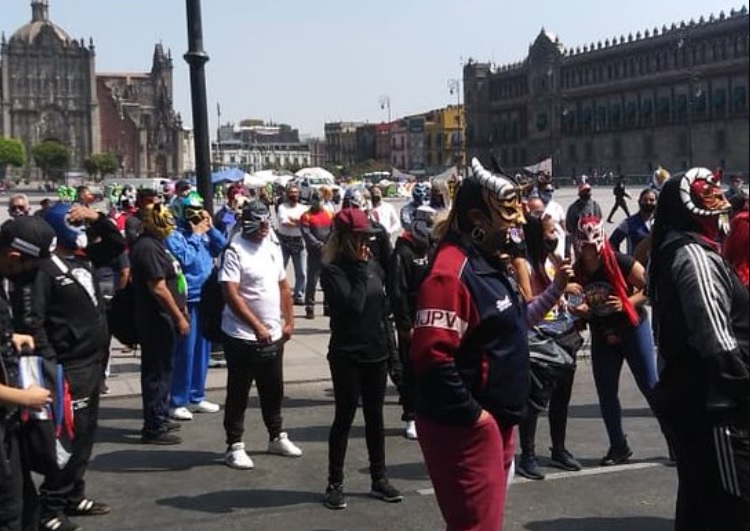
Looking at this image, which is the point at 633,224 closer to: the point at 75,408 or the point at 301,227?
the point at 301,227

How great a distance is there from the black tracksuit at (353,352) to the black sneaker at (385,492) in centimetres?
4

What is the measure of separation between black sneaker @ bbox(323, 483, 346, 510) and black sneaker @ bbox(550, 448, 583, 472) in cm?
165

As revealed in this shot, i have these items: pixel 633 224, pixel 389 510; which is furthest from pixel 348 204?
pixel 389 510

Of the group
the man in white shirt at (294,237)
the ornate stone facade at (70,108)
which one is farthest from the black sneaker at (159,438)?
the ornate stone facade at (70,108)

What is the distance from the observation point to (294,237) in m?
15.3

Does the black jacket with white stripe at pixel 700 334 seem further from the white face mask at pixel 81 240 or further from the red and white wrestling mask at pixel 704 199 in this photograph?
the white face mask at pixel 81 240

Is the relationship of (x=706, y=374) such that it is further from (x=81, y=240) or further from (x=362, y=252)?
(x=81, y=240)

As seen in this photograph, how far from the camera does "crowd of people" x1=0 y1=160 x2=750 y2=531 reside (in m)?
3.89

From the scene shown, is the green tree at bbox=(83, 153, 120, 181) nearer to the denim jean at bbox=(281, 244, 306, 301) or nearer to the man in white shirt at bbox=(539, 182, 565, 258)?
the denim jean at bbox=(281, 244, 306, 301)

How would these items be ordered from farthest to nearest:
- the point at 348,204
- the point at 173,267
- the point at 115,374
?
the point at 348,204
the point at 115,374
the point at 173,267

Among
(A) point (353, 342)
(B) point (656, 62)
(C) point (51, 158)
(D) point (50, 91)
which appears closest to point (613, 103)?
(B) point (656, 62)

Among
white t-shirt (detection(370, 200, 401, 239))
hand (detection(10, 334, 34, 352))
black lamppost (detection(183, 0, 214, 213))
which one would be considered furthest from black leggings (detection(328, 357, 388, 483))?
white t-shirt (detection(370, 200, 401, 239))

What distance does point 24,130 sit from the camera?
5261 inches

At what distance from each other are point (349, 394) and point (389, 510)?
73 centimetres
